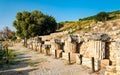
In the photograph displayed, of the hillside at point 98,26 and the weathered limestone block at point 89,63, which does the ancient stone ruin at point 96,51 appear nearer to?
the weathered limestone block at point 89,63

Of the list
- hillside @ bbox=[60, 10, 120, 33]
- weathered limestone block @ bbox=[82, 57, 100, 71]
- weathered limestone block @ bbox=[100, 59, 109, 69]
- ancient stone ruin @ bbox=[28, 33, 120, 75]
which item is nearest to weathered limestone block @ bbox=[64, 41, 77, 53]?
Result: ancient stone ruin @ bbox=[28, 33, 120, 75]

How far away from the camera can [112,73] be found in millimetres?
11195

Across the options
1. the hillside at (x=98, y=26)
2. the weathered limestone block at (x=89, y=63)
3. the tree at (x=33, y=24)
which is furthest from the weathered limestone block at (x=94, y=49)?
the tree at (x=33, y=24)

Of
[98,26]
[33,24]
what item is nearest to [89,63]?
[98,26]

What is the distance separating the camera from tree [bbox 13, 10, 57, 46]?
43219 millimetres

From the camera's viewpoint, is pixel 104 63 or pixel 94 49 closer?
pixel 104 63

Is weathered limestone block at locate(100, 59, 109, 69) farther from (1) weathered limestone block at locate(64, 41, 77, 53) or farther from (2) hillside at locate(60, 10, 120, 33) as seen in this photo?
(2) hillside at locate(60, 10, 120, 33)

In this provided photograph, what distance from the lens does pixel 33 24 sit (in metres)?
42.9

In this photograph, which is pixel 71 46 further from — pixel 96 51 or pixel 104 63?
pixel 104 63

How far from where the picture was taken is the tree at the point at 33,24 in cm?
4322

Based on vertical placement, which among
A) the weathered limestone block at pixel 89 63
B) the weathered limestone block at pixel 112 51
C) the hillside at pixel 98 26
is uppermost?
the hillside at pixel 98 26

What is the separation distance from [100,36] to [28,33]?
29884 millimetres

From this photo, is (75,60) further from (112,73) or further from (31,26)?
(31,26)

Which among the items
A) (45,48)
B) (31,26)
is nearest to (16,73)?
(45,48)
